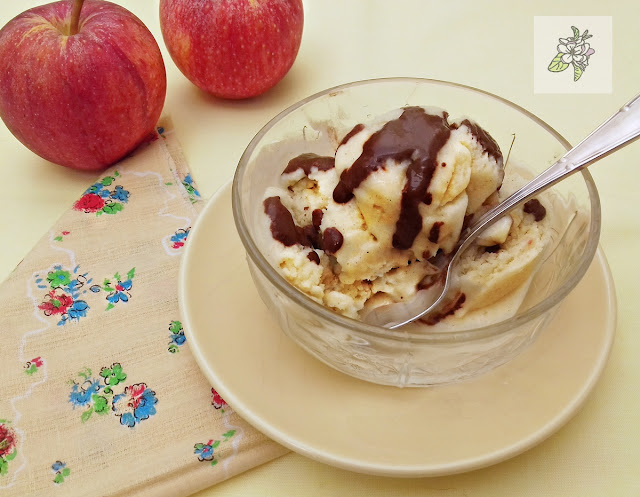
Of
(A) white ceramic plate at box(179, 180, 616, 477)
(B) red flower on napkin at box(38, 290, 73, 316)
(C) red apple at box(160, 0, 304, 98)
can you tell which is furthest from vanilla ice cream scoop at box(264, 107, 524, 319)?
(C) red apple at box(160, 0, 304, 98)

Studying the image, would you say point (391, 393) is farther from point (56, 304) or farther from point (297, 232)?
point (56, 304)

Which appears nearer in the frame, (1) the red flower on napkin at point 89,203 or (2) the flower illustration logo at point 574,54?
(1) the red flower on napkin at point 89,203

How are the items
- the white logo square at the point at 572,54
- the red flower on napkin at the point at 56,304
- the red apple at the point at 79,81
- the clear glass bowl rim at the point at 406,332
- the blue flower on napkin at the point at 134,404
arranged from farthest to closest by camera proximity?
the white logo square at the point at 572,54, the red apple at the point at 79,81, the red flower on napkin at the point at 56,304, the blue flower on napkin at the point at 134,404, the clear glass bowl rim at the point at 406,332

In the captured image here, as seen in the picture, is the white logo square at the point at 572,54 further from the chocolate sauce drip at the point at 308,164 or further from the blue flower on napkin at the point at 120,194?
the blue flower on napkin at the point at 120,194

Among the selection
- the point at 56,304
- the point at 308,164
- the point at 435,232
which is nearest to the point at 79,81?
the point at 56,304

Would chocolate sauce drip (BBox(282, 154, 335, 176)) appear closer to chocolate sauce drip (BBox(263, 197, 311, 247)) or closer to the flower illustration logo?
chocolate sauce drip (BBox(263, 197, 311, 247))

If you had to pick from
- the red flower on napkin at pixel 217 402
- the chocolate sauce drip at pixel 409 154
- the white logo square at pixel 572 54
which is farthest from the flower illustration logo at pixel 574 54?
the red flower on napkin at pixel 217 402
